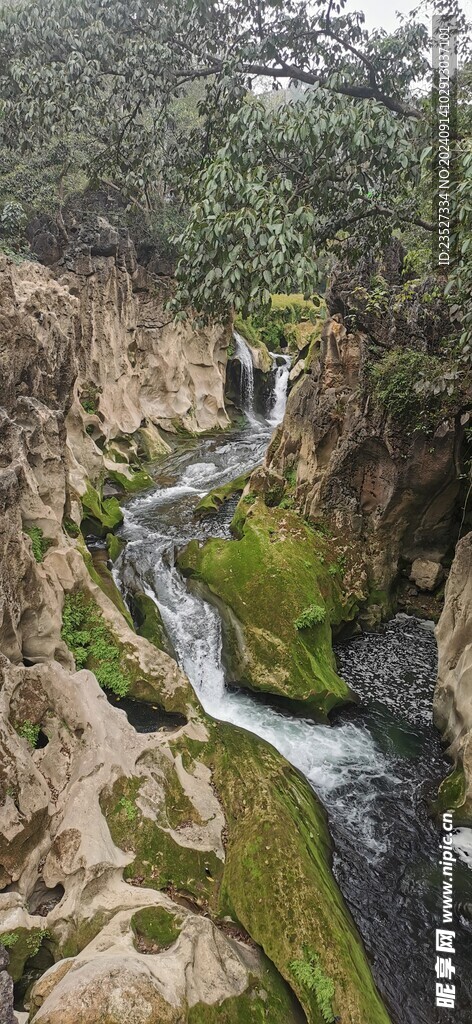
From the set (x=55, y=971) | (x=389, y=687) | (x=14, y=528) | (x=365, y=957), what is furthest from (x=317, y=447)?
(x=55, y=971)

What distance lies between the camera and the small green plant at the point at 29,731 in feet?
21.8

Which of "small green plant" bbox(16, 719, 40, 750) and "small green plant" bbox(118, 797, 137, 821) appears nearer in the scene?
"small green plant" bbox(118, 797, 137, 821)

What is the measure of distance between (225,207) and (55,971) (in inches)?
270

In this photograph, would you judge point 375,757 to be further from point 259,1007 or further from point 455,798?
point 259,1007

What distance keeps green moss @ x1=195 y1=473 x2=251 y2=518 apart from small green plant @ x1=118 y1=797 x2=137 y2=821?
33.0ft

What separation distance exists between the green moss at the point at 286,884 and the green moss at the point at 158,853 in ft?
0.75

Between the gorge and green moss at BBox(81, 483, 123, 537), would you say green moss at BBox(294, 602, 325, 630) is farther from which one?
green moss at BBox(81, 483, 123, 537)

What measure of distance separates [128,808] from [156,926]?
1478 millimetres

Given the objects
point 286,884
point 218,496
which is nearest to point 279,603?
point 286,884

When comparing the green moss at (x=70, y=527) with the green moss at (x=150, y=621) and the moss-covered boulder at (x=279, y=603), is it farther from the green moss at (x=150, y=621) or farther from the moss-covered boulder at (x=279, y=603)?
the moss-covered boulder at (x=279, y=603)

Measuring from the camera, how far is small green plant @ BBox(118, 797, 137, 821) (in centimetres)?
632

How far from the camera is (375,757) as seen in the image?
29.6 ft

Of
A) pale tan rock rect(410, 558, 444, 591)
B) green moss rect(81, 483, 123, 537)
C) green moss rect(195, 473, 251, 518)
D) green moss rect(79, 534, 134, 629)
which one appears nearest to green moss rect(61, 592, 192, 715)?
green moss rect(79, 534, 134, 629)

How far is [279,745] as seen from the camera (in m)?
9.23
